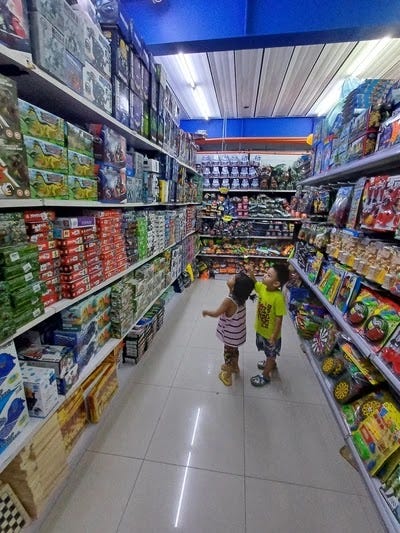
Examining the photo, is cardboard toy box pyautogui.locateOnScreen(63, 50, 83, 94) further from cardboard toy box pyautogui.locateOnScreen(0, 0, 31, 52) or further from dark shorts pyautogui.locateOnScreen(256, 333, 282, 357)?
dark shorts pyautogui.locateOnScreen(256, 333, 282, 357)

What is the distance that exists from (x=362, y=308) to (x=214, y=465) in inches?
49.2

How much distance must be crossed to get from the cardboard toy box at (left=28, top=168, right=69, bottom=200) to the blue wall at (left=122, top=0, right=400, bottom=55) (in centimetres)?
203

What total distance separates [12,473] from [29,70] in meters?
1.56

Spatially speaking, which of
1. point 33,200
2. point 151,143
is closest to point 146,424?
point 33,200

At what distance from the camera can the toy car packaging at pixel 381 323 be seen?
1239mm

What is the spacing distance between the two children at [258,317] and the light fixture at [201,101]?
4128 millimetres

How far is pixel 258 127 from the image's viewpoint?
589cm

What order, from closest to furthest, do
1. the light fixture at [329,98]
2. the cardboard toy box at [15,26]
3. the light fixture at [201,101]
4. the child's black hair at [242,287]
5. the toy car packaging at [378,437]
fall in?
the cardboard toy box at [15,26] < the toy car packaging at [378,437] < the child's black hair at [242,287] < the light fixture at [329,98] < the light fixture at [201,101]

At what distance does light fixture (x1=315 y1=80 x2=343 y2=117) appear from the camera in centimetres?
424

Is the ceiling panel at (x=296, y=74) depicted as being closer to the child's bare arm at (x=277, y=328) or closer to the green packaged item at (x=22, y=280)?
the child's bare arm at (x=277, y=328)

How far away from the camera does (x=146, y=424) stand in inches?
66.5

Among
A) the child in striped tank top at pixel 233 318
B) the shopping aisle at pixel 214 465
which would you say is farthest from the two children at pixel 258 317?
the shopping aisle at pixel 214 465

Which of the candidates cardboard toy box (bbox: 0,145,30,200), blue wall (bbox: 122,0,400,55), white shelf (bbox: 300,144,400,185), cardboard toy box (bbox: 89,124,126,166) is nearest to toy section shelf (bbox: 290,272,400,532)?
white shelf (bbox: 300,144,400,185)

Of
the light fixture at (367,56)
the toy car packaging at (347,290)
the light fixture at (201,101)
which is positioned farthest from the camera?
the light fixture at (201,101)
